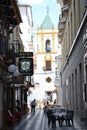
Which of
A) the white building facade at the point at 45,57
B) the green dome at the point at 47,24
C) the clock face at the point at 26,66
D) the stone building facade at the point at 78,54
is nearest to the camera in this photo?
the stone building facade at the point at 78,54

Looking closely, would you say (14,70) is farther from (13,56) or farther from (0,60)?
(13,56)

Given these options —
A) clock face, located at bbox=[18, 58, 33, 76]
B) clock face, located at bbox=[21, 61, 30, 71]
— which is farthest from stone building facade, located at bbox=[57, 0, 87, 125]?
clock face, located at bbox=[21, 61, 30, 71]

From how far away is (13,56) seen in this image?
30906 mm

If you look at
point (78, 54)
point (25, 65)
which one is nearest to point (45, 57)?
point (25, 65)

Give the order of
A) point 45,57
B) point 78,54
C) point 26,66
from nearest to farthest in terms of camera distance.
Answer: point 78,54 → point 26,66 → point 45,57

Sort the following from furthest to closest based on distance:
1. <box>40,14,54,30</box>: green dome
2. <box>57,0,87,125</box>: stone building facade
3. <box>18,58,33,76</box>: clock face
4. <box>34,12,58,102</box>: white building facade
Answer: <box>40,14,54,30</box>: green dome < <box>34,12,58,102</box>: white building facade < <box>18,58,33,76</box>: clock face < <box>57,0,87,125</box>: stone building facade

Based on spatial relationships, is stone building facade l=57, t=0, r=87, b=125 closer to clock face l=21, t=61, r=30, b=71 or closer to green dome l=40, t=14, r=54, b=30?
clock face l=21, t=61, r=30, b=71

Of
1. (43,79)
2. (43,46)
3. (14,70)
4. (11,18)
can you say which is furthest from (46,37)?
(14,70)

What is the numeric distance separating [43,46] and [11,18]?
68.7 metres

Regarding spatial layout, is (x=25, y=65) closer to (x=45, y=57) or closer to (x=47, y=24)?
(x=45, y=57)

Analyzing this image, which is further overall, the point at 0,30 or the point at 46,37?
the point at 46,37

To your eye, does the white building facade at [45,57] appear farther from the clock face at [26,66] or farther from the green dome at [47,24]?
the clock face at [26,66]

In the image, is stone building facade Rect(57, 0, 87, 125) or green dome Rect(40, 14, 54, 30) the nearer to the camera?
stone building facade Rect(57, 0, 87, 125)

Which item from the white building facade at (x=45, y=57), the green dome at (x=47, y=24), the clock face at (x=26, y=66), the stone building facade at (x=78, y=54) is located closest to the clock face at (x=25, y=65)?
the clock face at (x=26, y=66)
